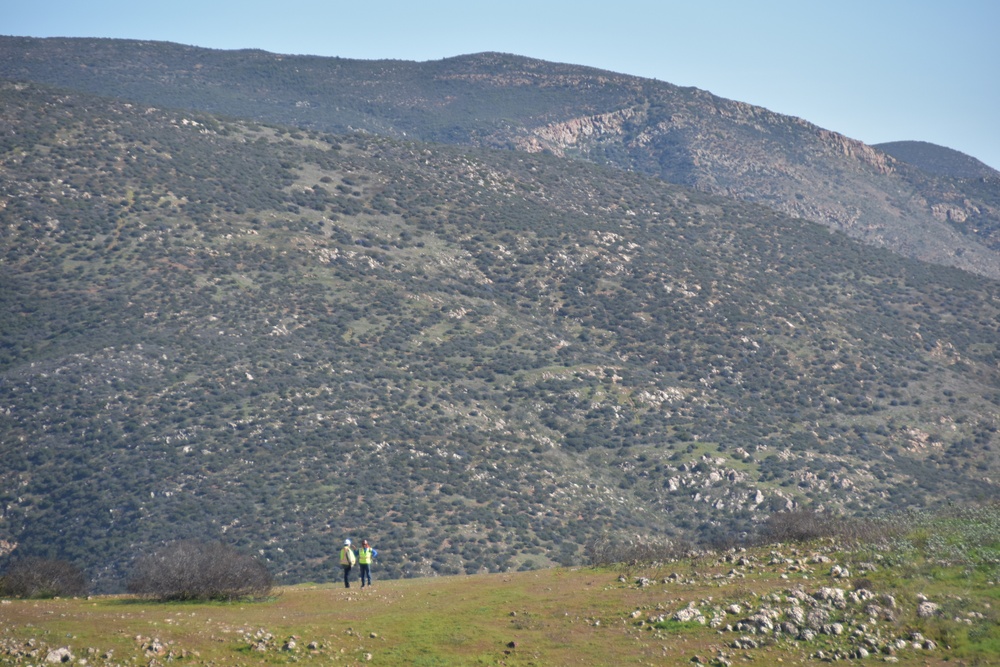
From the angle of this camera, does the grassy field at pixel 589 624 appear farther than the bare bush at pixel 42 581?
No

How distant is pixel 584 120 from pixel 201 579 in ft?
446

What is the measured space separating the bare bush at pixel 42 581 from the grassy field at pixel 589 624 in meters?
1.44

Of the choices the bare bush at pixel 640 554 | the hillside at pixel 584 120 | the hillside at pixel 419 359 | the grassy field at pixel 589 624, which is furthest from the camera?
the hillside at pixel 584 120

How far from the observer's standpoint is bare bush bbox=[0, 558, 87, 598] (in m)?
24.3

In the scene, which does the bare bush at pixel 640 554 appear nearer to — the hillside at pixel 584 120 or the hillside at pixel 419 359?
the hillside at pixel 419 359

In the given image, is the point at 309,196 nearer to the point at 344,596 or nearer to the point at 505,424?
the point at 505,424

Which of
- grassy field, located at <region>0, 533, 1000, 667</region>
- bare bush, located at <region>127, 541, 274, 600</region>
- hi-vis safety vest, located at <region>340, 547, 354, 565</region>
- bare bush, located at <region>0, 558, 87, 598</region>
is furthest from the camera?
hi-vis safety vest, located at <region>340, 547, 354, 565</region>

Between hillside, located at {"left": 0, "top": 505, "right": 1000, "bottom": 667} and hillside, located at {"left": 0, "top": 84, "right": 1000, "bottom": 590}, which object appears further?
hillside, located at {"left": 0, "top": 84, "right": 1000, "bottom": 590}

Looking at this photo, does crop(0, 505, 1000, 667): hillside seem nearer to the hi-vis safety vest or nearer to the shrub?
the shrub

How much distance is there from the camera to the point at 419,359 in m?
63.6

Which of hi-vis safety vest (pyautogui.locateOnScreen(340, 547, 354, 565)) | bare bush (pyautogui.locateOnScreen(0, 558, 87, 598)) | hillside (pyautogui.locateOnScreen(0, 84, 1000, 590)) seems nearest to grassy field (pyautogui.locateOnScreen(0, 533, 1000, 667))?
bare bush (pyautogui.locateOnScreen(0, 558, 87, 598))

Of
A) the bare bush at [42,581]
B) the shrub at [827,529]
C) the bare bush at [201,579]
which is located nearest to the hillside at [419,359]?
the bare bush at [42,581]

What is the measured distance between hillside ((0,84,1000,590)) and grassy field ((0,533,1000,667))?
62.8 ft

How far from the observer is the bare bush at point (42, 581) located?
957 inches
